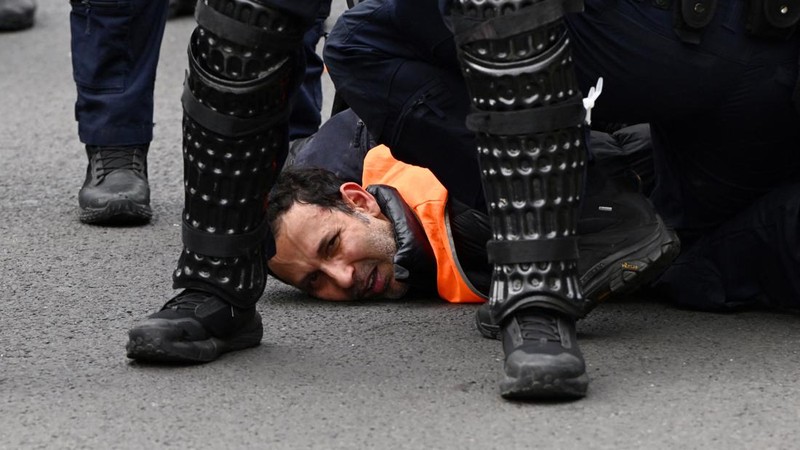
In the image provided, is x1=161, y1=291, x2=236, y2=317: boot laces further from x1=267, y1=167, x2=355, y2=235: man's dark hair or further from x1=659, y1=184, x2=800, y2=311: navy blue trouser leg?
x1=659, y1=184, x2=800, y2=311: navy blue trouser leg

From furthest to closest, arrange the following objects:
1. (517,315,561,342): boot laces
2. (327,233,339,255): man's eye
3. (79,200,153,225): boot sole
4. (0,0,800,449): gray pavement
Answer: (79,200,153,225): boot sole, (327,233,339,255): man's eye, (517,315,561,342): boot laces, (0,0,800,449): gray pavement

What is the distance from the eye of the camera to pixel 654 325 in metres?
2.81

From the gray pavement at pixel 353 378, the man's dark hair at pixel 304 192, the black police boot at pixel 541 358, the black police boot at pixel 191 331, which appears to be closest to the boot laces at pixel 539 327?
the black police boot at pixel 541 358

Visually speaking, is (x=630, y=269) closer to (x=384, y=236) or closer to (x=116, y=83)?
(x=384, y=236)

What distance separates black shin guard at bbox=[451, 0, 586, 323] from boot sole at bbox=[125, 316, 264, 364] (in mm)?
553

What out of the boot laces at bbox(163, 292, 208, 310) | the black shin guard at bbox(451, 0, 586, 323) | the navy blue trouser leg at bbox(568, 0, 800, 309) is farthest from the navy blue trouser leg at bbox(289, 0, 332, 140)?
the black shin guard at bbox(451, 0, 586, 323)

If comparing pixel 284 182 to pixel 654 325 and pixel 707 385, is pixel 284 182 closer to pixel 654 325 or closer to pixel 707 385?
pixel 654 325

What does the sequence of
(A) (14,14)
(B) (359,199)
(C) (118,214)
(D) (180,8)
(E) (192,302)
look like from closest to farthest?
(E) (192,302)
(B) (359,199)
(C) (118,214)
(A) (14,14)
(D) (180,8)

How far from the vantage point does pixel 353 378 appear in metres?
2.45

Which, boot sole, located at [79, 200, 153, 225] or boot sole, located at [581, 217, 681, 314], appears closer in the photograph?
boot sole, located at [581, 217, 681, 314]

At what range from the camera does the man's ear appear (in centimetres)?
326

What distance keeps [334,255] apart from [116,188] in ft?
3.21

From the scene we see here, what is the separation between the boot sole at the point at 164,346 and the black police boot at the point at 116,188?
1381 mm

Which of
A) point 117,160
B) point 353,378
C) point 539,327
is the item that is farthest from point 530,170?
point 117,160
